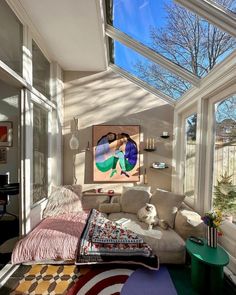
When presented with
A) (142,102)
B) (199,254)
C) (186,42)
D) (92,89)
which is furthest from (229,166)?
(92,89)

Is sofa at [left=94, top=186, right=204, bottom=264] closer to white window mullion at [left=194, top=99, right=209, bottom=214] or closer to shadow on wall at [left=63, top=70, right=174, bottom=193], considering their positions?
white window mullion at [left=194, top=99, right=209, bottom=214]

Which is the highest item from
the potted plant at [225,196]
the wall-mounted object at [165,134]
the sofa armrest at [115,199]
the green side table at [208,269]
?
the wall-mounted object at [165,134]

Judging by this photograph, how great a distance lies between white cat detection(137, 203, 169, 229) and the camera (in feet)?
10.5

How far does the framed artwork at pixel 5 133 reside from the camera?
4.60 metres

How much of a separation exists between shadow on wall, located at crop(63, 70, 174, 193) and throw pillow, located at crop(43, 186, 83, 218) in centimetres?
64

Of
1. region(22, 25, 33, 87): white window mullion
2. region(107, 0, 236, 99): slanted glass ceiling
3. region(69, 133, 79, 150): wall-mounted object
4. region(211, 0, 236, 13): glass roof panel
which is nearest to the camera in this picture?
region(211, 0, 236, 13): glass roof panel

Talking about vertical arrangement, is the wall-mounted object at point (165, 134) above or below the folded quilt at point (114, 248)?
above

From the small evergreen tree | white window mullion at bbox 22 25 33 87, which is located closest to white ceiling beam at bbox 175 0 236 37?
the small evergreen tree

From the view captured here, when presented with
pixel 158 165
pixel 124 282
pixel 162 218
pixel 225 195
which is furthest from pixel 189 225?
pixel 158 165

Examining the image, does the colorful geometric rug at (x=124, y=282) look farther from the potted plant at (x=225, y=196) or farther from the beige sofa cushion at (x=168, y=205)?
the potted plant at (x=225, y=196)

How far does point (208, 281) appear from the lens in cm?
222

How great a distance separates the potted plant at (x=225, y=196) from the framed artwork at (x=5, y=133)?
406 cm

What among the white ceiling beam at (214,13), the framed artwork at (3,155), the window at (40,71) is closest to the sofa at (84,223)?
the framed artwork at (3,155)

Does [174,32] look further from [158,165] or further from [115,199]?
[115,199]
